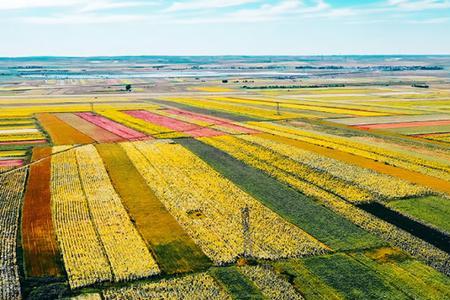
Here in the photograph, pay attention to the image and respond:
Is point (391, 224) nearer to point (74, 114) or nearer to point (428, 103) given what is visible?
point (74, 114)

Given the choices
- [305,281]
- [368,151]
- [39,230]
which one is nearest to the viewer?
[305,281]

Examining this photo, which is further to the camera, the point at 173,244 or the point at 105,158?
the point at 105,158

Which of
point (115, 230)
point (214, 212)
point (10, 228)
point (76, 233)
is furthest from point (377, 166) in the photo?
point (10, 228)

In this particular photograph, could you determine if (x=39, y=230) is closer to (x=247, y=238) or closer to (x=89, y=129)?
(x=247, y=238)

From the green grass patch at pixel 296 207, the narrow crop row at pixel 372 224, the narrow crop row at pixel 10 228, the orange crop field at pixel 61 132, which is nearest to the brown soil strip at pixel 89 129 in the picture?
the orange crop field at pixel 61 132

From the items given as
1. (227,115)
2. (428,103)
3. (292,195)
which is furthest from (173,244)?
(428,103)

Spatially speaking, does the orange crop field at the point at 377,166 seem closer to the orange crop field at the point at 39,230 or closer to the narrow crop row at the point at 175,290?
the narrow crop row at the point at 175,290
